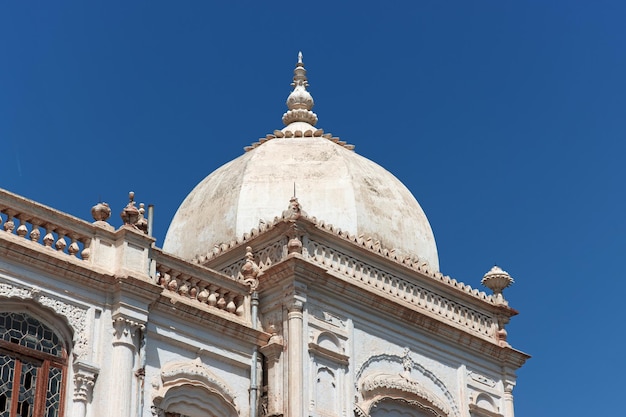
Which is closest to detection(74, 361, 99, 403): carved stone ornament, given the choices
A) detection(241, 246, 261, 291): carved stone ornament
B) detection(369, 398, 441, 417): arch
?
detection(241, 246, 261, 291): carved stone ornament

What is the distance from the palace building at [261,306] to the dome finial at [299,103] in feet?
0.16

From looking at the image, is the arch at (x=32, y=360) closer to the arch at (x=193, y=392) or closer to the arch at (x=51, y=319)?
the arch at (x=51, y=319)

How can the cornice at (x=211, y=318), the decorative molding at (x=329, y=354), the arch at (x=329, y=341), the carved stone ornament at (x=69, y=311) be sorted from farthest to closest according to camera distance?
the arch at (x=329, y=341), the decorative molding at (x=329, y=354), the cornice at (x=211, y=318), the carved stone ornament at (x=69, y=311)

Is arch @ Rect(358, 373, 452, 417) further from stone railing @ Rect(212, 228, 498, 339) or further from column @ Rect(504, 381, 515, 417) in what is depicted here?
column @ Rect(504, 381, 515, 417)

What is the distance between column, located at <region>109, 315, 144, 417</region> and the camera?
19.4 metres

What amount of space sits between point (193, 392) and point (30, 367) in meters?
3.08

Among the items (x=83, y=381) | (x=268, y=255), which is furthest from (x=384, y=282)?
(x=83, y=381)

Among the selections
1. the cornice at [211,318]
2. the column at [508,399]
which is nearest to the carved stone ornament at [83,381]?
the cornice at [211,318]

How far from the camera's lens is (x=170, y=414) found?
20.6 m

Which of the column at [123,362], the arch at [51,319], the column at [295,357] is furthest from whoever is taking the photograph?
the column at [295,357]

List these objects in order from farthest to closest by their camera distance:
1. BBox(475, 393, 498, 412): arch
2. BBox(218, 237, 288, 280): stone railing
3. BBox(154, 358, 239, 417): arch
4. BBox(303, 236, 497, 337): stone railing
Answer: BBox(475, 393, 498, 412): arch < BBox(303, 236, 497, 337): stone railing < BBox(218, 237, 288, 280): stone railing < BBox(154, 358, 239, 417): arch

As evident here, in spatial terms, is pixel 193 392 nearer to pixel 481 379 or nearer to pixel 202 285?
pixel 202 285

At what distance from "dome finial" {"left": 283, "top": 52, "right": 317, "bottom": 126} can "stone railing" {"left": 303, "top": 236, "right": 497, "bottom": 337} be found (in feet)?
19.1

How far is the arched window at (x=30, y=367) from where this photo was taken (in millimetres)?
18672
